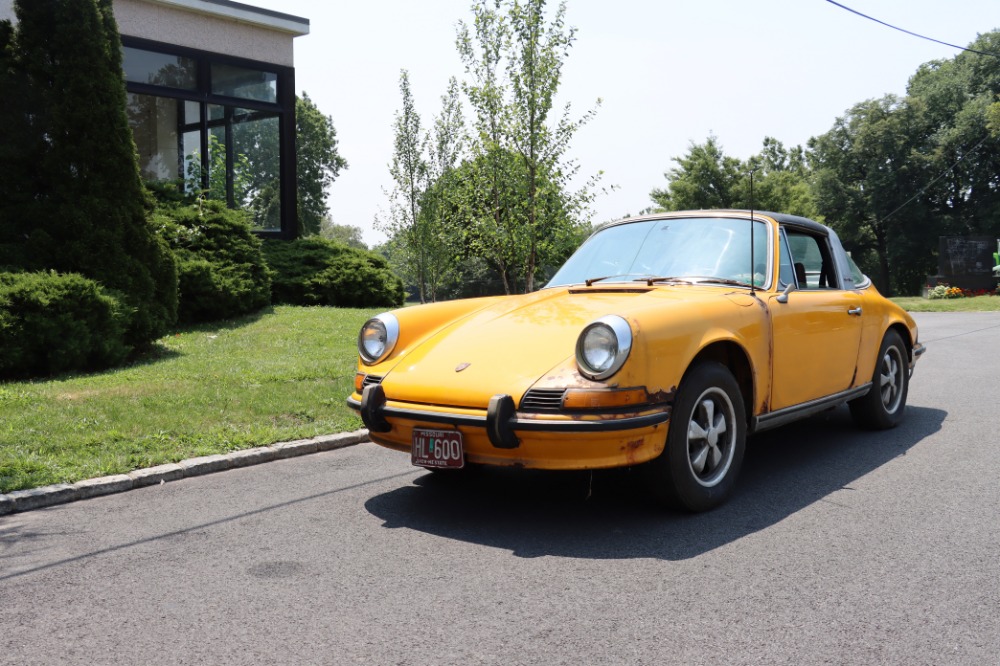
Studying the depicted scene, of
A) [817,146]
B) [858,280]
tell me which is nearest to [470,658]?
[858,280]

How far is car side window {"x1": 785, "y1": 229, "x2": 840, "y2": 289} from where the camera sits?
586 cm

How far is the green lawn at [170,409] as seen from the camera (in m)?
5.71

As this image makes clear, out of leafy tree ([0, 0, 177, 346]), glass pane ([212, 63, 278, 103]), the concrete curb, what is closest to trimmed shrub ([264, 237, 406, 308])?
glass pane ([212, 63, 278, 103])

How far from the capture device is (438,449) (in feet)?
14.3

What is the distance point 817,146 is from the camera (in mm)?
60656

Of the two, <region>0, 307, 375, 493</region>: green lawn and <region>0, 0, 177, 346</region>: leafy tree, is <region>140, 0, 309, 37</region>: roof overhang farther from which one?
<region>0, 307, 375, 493</region>: green lawn

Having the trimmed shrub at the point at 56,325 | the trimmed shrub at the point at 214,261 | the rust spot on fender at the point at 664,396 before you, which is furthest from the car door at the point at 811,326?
the trimmed shrub at the point at 214,261

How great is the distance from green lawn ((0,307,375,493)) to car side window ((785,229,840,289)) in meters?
3.44

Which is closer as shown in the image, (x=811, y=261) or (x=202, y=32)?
(x=811, y=261)

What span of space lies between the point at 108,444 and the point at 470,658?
3999mm

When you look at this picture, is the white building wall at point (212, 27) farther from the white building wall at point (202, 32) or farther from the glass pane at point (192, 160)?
the glass pane at point (192, 160)

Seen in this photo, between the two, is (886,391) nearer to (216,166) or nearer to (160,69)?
(216,166)

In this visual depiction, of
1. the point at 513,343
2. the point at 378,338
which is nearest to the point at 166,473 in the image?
the point at 378,338

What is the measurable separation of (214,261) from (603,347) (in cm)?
944
